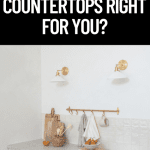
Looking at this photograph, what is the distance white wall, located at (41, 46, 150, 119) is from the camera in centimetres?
225

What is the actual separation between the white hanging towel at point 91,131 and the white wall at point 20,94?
2.69 feet

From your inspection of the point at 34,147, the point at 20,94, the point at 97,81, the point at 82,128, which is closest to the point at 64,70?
the point at 97,81

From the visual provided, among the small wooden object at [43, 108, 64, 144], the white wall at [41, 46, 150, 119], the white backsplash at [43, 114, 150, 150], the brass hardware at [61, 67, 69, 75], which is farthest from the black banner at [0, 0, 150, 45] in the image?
the small wooden object at [43, 108, 64, 144]

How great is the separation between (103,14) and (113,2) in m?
0.17

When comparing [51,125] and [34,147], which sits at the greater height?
[51,125]

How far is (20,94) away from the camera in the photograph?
2.77 metres

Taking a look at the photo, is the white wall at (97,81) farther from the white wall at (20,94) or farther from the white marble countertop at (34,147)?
the white marble countertop at (34,147)

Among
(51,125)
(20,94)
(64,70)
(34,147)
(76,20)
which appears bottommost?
(34,147)

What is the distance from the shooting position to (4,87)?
2.61m

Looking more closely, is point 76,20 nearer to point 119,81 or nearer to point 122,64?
point 122,64

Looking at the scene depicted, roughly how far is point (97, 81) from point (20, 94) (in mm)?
957

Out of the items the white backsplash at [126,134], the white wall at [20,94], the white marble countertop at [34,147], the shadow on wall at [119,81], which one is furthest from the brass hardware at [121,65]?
the white wall at [20,94]

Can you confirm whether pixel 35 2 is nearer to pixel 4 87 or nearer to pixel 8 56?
pixel 8 56

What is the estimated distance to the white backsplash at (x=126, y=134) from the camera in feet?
7.18
